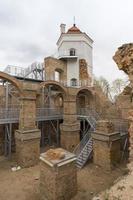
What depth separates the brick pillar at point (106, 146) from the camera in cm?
1143

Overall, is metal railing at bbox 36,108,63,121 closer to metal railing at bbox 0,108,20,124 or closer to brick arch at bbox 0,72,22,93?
metal railing at bbox 0,108,20,124

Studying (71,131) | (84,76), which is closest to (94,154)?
(71,131)

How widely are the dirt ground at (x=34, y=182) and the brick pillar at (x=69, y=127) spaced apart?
4.16 m

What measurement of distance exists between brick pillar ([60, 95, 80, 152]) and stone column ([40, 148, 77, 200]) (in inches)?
302

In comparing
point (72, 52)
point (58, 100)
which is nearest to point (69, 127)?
point (58, 100)

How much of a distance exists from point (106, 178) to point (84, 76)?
50.8 ft

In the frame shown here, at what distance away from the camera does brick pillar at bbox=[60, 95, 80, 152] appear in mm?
16109

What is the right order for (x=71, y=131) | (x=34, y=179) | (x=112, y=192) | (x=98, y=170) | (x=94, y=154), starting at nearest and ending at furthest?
(x=112, y=192)
(x=34, y=179)
(x=98, y=170)
(x=94, y=154)
(x=71, y=131)

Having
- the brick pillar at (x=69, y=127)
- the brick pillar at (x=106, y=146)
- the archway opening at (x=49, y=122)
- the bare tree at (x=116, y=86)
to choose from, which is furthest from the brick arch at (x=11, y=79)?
the bare tree at (x=116, y=86)

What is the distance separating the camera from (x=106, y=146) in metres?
11.5

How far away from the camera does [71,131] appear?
16.1 metres

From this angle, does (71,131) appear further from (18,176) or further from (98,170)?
(18,176)

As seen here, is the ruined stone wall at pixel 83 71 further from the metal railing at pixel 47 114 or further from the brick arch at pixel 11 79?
the brick arch at pixel 11 79

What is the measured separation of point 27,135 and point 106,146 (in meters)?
5.71
